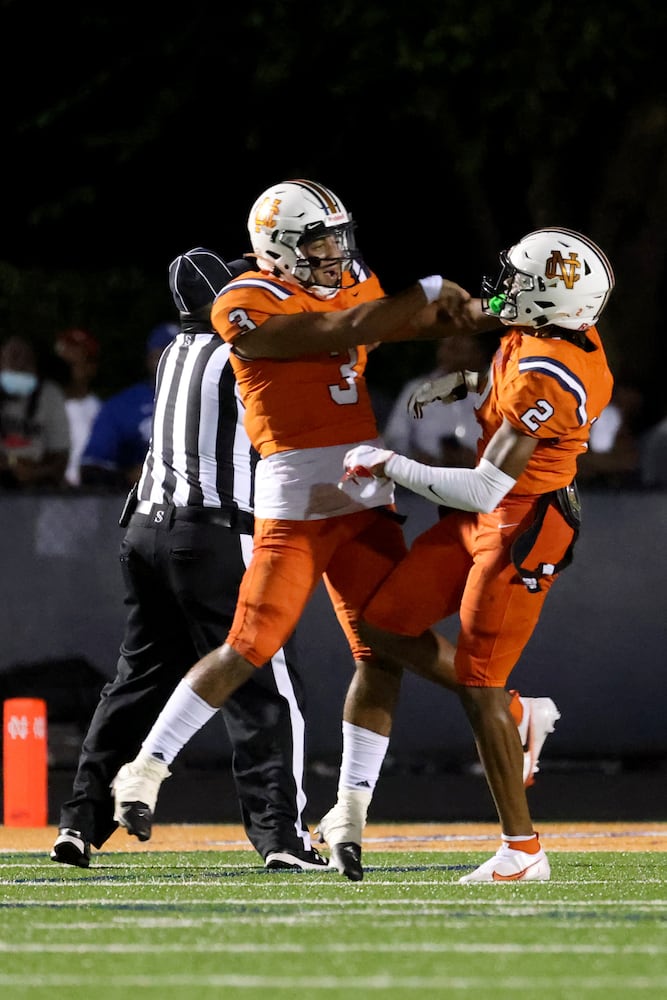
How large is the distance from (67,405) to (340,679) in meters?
2.84

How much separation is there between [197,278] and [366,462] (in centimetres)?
118

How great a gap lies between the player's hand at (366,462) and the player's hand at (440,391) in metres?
0.38

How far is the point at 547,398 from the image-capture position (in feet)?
20.5

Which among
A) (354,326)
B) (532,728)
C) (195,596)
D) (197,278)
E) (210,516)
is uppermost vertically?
(197,278)

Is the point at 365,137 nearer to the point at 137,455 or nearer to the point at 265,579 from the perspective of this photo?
the point at 137,455

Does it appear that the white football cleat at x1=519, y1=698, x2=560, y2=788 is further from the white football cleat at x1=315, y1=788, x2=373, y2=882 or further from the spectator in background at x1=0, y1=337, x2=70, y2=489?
the spectator in background at x1=0, y1=337, x2=70, y2=489

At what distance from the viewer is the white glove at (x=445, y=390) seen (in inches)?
268

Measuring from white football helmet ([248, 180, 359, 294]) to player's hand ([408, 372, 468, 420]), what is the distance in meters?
0.45

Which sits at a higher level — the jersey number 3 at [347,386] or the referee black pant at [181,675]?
the jersey number 3 at [347,386]

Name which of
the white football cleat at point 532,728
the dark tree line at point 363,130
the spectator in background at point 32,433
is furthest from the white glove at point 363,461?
the dark tree line at point 363,130

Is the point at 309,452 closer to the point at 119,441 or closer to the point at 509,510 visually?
the point at 509,510

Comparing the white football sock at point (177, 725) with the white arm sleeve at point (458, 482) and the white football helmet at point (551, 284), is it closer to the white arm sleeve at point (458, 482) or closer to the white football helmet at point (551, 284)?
the white arm sleeve at point (458, 482)

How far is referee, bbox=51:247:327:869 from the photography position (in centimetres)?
715

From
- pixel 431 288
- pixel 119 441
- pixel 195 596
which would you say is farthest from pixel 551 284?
pixel 119 441
